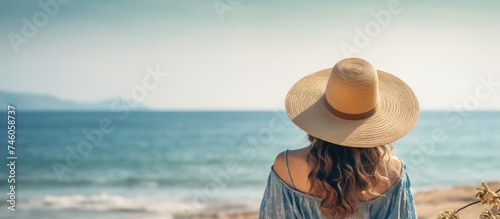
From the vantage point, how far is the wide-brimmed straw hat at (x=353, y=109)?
234 centimetres

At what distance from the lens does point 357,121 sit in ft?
7.89

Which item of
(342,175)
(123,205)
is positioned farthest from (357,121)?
(123,205)

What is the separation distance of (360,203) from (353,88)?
0.40 meters

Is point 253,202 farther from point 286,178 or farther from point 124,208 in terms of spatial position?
point 286,178

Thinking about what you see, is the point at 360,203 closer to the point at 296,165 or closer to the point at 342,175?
the point at 342,175

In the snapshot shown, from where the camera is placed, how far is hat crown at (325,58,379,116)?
2.37 m

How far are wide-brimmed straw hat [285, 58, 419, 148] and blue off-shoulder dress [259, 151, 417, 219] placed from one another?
19 centimetres

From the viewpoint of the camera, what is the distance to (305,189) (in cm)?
243

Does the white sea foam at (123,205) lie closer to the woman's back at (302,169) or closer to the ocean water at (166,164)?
the ocean water at (166,164)

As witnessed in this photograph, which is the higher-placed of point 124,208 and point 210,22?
point 210,22

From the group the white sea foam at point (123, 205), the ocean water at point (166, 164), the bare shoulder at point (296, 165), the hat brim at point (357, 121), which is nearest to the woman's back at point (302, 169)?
the bare shoulder at point (296, 165)

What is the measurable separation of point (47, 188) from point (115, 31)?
17.7m

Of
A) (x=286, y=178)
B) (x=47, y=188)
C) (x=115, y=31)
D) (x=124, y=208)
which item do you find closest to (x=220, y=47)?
(x=115, y=31)

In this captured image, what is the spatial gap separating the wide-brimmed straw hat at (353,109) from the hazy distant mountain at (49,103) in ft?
114
